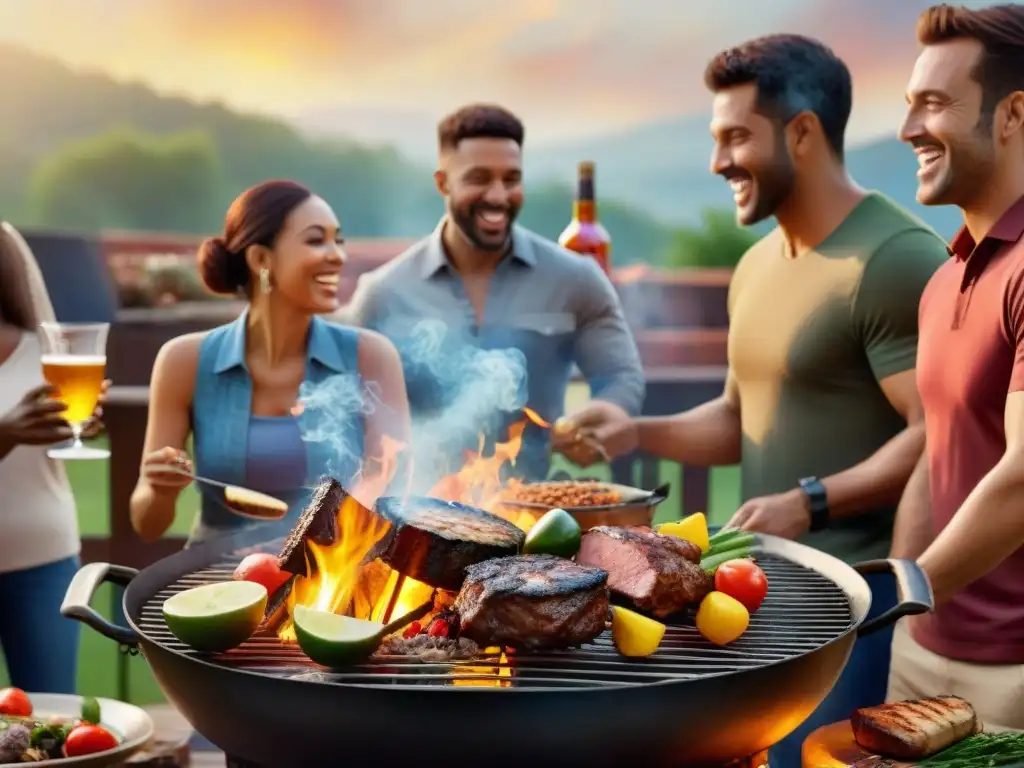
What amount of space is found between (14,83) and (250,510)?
2342cm

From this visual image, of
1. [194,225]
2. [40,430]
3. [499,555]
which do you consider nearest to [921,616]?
[499,555]

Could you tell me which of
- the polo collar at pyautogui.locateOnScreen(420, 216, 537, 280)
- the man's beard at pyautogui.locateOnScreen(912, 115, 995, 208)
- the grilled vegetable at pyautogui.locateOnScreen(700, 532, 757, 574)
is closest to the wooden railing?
the polo collar at pyautogui.locateOnScreen(420, 216, 537, 280)

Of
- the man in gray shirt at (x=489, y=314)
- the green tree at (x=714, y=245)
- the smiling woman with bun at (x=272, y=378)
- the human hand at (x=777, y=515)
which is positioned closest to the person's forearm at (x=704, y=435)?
the man in gray shirt at (x=489, y=314)

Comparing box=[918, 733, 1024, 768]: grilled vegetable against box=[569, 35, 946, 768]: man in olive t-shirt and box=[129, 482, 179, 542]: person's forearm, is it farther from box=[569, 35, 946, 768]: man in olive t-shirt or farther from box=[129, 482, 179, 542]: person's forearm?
box=[129, 482, 179, 542]: person's forearm

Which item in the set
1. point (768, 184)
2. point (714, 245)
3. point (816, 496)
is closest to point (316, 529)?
point (816, 496)

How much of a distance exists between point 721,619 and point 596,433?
139 cm

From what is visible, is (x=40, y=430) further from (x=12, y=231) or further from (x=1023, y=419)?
(x=1023, y=419)

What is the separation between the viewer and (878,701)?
3029 mm

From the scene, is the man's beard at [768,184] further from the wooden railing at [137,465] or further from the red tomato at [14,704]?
the red tomato at [14,704]

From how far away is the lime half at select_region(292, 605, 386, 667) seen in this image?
1.75m

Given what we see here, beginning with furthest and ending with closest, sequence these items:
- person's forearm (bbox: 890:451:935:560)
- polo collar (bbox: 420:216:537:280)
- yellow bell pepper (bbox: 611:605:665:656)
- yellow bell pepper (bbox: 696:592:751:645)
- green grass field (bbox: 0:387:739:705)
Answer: green grass field (bbox: 0:387:739:705) → polo collar (bbox: 420:216:537:280) → person's forearm (bbox: 890:451:935:560) → yellow bell pepper (bbox: 696:592:751:645) → yellow bell pepper (bbox: 611:605:665:656)

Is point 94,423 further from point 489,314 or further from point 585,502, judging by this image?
point 585,502

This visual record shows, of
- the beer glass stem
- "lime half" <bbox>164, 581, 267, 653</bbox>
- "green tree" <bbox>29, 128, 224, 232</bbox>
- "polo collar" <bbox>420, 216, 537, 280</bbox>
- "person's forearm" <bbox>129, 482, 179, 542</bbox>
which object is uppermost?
"green tree" <bbox>29, 128, 224, 232</bbox>

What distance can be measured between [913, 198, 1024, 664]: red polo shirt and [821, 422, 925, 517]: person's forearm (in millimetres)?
297
